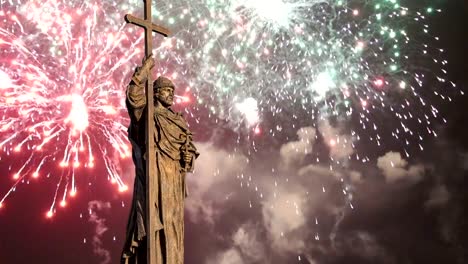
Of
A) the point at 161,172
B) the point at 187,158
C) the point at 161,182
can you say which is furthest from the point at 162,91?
the point at 161,182

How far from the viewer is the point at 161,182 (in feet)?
25.7

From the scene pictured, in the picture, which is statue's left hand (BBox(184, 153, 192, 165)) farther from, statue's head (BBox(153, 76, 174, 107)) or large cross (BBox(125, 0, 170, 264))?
statue's head (BBox(153, 76, 174, 107))

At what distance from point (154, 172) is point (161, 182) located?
0.19 metres

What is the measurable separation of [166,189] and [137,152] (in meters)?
0.62

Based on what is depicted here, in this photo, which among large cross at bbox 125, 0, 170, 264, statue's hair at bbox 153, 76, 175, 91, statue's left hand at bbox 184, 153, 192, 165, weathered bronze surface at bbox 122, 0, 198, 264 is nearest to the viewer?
large cross at bbox 125, 0, 170, 264

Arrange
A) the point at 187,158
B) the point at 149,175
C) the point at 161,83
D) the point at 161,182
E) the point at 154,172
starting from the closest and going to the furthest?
the point at 149,175
the point at 154,172
the point at 161,182
the point at 187,158
the point at 161,83

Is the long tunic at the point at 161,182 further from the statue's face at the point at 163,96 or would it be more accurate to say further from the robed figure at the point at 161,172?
the statue's face at the point at 163,96

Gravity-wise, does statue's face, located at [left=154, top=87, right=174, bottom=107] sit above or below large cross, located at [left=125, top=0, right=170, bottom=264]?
above

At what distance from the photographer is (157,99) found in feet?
27.8

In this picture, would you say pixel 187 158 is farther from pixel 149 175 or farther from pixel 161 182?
pixel 149 175

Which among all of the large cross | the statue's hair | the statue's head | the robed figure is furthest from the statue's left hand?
the statue's hair

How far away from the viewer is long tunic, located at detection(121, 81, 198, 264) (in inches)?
300

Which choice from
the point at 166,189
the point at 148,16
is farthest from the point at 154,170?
the point at 148,16

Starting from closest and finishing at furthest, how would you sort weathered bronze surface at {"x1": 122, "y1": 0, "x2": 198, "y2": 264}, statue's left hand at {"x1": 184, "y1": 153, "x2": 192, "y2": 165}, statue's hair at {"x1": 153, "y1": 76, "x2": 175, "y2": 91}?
weathered bronze surface at {"x1": 122, "y1": 0, "x2": 198, "y2": 264} < statue's left hand at {"x1": 184, "y1": 153, "x2": 192, "y2": 165} < statue's hair at {"x1": 153, "y1": 76, "x2": 175, "y2": 91}
